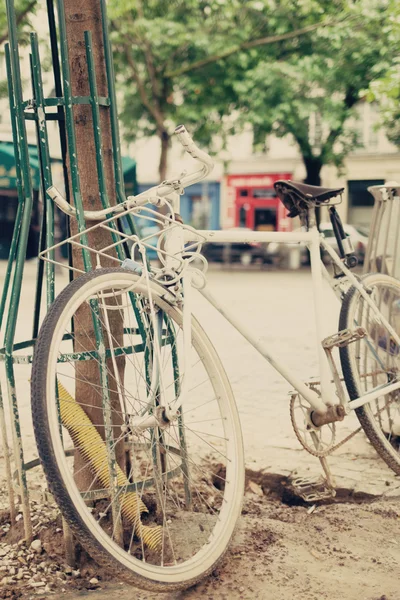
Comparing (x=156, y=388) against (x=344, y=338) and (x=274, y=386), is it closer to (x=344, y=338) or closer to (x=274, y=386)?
(x=344, y=338)

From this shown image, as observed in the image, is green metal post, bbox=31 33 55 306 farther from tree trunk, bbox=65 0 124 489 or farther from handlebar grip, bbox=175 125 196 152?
handlebar grip, bbox=175 125 196 152

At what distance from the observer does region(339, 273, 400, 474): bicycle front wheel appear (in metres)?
3.08

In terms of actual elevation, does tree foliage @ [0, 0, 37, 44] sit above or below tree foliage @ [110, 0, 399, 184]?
above

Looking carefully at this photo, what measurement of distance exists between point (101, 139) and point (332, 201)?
3.70 feet

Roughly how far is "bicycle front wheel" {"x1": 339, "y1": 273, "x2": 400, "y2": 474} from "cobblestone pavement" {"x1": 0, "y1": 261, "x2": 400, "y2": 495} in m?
0.15

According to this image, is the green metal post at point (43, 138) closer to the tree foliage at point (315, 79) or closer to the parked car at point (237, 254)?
the tree foliage at point (315, 79)

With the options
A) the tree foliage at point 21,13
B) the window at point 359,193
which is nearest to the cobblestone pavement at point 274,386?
the tree foliage at point 21,13

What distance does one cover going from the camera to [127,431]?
234cm

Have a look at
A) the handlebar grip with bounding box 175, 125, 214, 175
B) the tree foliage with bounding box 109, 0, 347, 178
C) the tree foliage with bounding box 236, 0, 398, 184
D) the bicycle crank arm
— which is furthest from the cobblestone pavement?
the tree foliage with bounding box 109, 0, 347, 178

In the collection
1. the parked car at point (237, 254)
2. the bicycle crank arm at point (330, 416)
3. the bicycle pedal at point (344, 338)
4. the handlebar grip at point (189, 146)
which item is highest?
the handlebar grip at point (189, 146)

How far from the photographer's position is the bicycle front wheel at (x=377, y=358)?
308 centimetres

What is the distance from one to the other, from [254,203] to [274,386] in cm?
2626

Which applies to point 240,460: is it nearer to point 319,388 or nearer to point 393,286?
point 319,388

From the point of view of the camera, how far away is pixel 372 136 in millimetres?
28578
